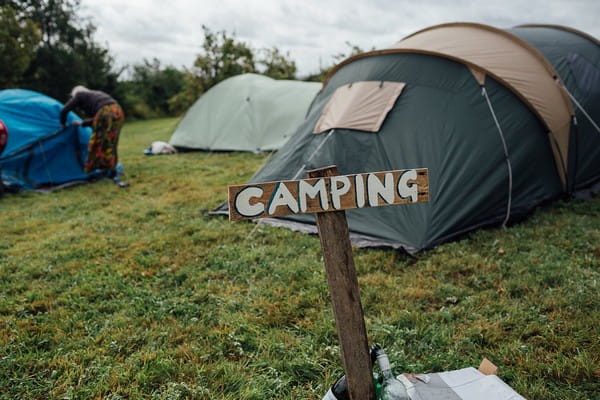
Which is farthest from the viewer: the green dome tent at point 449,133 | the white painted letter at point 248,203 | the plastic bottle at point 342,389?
the green dome tent at point 449,133

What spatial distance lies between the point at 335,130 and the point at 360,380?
3.18 metres

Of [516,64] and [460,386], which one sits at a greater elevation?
[516,64]

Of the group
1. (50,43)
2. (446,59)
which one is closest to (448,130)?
(446,59)

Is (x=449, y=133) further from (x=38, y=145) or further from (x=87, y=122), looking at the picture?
(x=38, y=145)

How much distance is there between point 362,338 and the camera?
5.39ft

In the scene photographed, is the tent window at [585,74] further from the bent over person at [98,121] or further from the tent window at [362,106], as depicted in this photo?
the bent over person at [98,121]

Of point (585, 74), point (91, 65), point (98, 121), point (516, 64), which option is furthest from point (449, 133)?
point (91, 65)

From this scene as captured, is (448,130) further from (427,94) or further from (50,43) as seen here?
(50,43)

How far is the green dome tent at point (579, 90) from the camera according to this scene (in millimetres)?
4711

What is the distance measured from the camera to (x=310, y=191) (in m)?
1.57

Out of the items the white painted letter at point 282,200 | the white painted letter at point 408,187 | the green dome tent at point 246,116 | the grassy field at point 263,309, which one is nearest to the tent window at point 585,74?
the grassy field at point 263,309

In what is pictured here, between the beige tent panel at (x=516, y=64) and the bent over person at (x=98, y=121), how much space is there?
174 inches

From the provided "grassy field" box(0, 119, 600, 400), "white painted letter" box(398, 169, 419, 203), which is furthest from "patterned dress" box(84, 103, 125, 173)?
"white painted letter" box(398, 169, 419, 203)

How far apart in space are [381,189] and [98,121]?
606 centimetres
